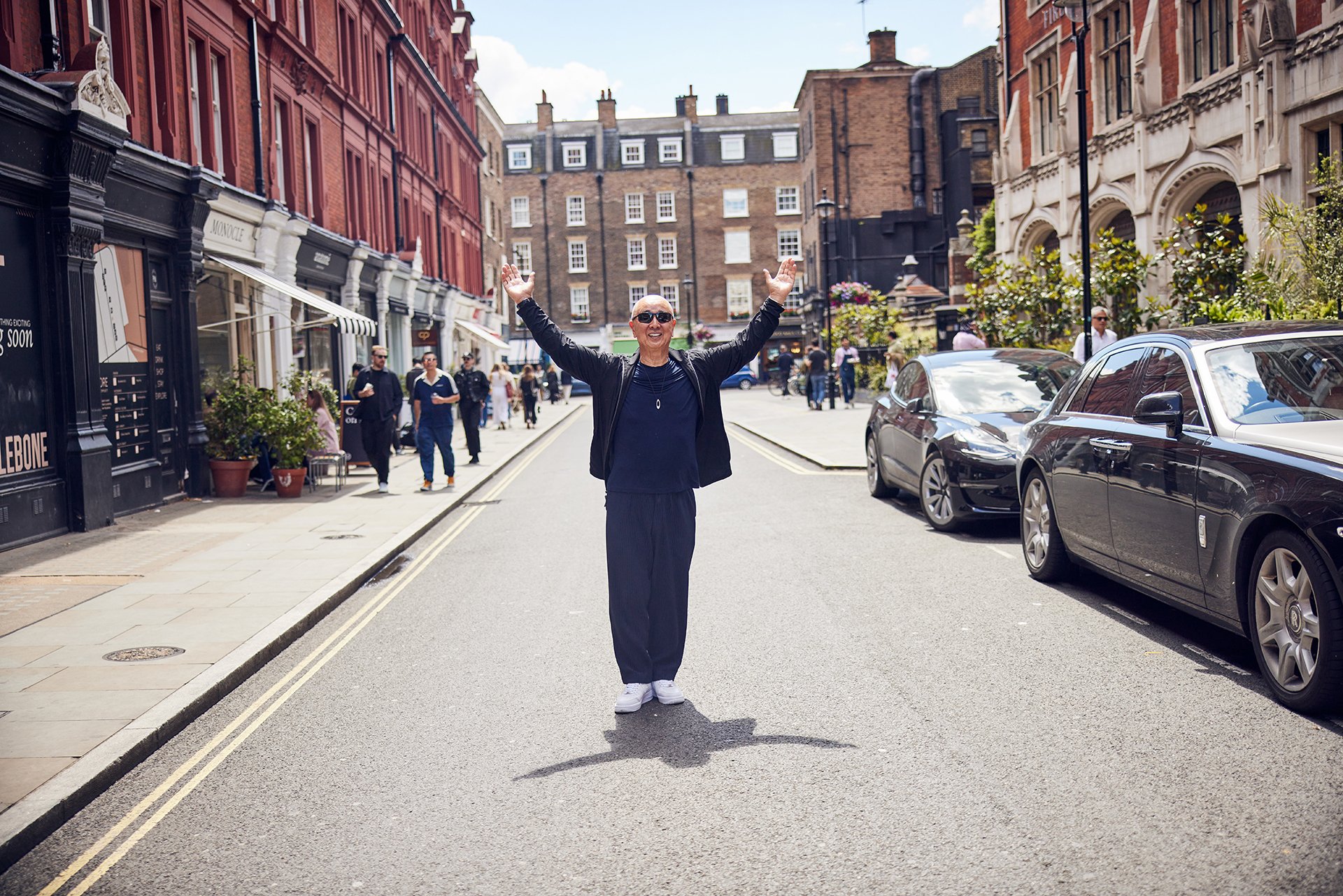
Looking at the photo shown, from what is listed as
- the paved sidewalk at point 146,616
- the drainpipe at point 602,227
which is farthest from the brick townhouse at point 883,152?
the paved sidewalk at point 146,616

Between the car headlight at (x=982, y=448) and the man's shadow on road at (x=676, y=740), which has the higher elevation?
the car headlight at (x=982, y=448)

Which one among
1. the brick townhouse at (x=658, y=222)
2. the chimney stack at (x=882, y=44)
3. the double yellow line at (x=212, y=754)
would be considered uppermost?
the chimney stack at (x=882, y=44)

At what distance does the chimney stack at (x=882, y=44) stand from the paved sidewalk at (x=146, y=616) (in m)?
50.6

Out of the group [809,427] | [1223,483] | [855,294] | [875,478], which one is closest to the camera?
[1223,483]

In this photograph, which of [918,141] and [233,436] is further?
[918,141]

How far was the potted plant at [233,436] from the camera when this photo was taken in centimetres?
1583

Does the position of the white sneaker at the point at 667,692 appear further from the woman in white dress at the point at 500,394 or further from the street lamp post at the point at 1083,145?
the woman in white dress at the point at 500,394

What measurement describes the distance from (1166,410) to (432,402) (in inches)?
446

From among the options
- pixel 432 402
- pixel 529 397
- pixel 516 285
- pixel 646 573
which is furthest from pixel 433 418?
pixel 529 397

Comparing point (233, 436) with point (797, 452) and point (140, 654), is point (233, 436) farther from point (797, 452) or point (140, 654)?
point (140, 654)

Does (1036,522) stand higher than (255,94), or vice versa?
(255,94)

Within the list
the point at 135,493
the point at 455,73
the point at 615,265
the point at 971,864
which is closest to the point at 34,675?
the point at 971,864

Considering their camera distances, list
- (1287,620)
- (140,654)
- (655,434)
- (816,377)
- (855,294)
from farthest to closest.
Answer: (855,294) → (816,377) → (140,654) → (655,434) → (1287,620)

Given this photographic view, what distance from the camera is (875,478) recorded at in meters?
14.0
